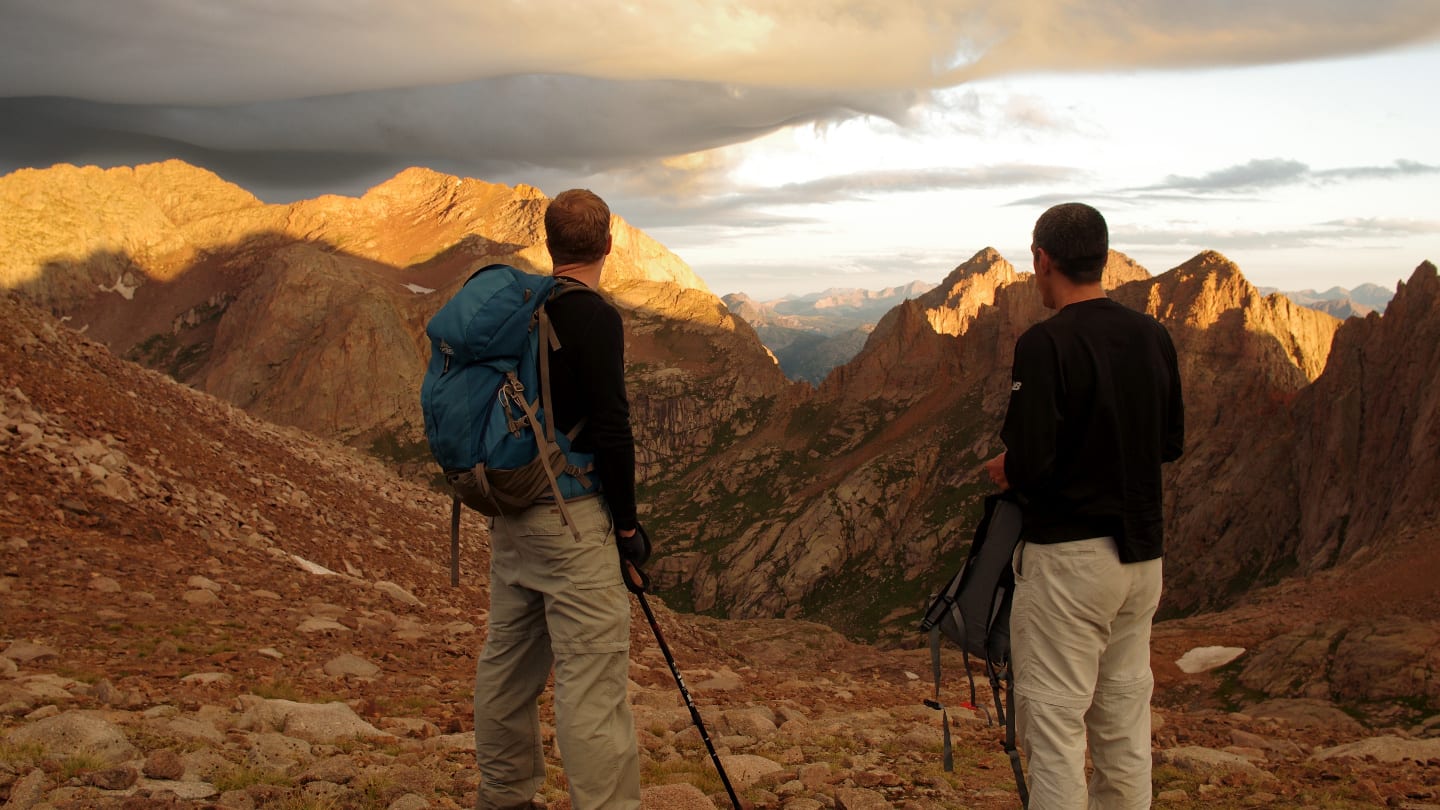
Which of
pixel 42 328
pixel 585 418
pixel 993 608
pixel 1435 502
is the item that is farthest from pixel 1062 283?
pixel 1435 502

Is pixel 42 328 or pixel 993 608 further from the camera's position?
pixel 42 328

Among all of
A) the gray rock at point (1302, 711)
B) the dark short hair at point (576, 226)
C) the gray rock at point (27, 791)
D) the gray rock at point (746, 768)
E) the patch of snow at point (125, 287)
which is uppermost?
the patch of snow at point (125, 287)

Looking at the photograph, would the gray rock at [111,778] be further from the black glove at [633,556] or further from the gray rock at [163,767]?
the black glove at [633,556]

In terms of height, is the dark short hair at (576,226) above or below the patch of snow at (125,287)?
below

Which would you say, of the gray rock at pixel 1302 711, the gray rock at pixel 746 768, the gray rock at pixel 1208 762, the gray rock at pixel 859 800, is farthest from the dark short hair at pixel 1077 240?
the gray rock at pixel 1302 711

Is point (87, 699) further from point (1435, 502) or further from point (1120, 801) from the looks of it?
point (1435, 502)

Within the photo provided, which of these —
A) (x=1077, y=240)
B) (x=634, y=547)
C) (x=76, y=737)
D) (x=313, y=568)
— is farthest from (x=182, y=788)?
(x=313, y=568)

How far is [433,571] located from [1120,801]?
1679 centimetres

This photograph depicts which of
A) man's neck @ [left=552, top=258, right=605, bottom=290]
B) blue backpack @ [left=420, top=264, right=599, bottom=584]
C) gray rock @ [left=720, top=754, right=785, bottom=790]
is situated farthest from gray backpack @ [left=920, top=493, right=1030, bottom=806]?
gray rock @ [left=720, top=754, right=785, bottom=790]

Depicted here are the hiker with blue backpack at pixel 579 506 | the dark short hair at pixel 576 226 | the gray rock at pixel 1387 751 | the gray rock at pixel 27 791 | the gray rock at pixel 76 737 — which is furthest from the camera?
the gray rock at pixel 1387 751

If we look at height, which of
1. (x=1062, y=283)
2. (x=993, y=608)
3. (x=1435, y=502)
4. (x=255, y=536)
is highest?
(x=1062, y=283)

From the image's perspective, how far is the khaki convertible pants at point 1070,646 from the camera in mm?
5066

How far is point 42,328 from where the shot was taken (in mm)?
20125

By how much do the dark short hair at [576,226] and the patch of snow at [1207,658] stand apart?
2713 centimetres
